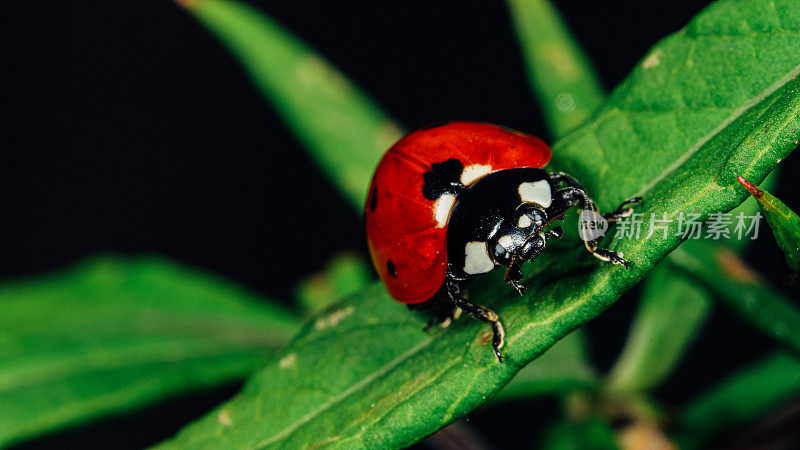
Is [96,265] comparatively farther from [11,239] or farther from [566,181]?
[11,239]

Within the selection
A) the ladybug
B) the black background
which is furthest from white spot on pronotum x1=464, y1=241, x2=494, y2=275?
the black background

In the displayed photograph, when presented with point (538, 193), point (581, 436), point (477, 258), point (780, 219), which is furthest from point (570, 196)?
point (581, 436)

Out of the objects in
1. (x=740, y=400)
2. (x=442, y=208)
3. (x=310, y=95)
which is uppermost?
(x=310, y=95)

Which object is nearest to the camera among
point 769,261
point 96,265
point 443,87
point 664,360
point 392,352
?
point 392,352

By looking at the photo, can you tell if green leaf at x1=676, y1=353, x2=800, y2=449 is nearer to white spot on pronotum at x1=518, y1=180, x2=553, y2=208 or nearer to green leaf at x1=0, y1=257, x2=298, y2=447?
white spot on pronotum at x1=518, y1=180, x2=553, y2=208

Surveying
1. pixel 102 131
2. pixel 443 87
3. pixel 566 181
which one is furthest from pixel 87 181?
pixel 566 181

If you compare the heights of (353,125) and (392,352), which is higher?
(353,125)

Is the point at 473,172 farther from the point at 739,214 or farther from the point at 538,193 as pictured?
the point at 739,214

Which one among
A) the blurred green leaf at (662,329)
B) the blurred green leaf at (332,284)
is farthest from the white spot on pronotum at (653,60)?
the blurred green leaf at (332,284)
